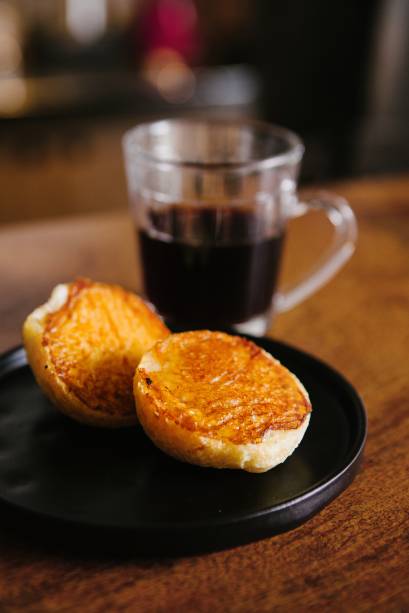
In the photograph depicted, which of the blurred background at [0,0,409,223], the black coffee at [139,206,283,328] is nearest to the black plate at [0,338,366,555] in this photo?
the black coffee at [139,206,283,328]

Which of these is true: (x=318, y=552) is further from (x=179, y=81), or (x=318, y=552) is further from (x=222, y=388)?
(x=179, y=81)

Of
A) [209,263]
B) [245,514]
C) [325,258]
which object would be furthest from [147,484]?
[325,258]

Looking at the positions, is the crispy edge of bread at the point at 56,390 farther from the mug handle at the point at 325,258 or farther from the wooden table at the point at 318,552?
the mug handle at the point at 325,258

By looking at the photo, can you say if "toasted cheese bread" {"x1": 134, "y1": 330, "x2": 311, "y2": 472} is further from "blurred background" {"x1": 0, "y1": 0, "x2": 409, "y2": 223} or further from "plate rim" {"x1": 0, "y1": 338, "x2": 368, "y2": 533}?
"blurred background" {"x1": 0, "y1": 0, "x2": 409, "y2": 223}

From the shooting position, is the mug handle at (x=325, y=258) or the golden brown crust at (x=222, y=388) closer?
the golden brown crust at (x=222, y=388)

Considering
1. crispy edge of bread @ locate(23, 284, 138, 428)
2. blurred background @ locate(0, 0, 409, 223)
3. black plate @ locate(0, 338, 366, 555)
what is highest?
crispy edge of bread @ locate(23, 284, 138, 428)

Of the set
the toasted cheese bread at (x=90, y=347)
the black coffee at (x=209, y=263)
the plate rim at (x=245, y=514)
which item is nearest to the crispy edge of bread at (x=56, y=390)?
the toasted cheese bread at (x=90, y=347)
